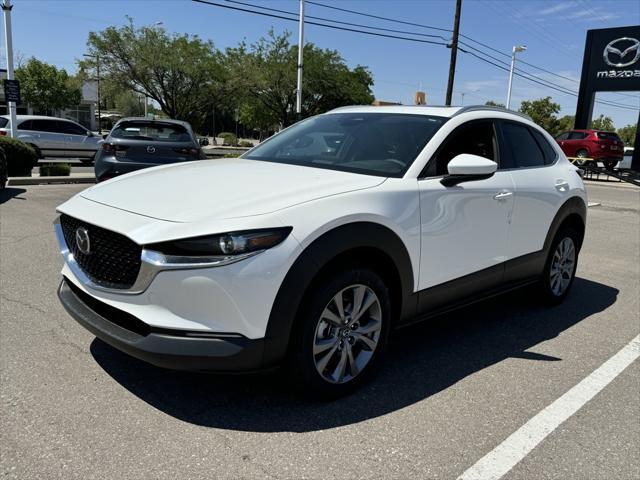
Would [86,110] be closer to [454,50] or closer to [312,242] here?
[454,50]

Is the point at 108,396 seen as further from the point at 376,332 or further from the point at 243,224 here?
the point at 376,332

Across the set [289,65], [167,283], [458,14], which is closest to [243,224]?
[167,283]

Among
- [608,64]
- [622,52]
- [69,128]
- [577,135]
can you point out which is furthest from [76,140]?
[622,52]

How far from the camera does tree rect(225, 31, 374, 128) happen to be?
129 ft

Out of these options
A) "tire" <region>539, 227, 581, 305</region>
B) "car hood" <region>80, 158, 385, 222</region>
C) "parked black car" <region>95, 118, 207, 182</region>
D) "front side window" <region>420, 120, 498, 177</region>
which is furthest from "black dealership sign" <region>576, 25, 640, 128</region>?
"car hood" <region>80, 158, 385, 222</region>

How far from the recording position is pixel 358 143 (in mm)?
3965

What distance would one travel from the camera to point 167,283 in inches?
102

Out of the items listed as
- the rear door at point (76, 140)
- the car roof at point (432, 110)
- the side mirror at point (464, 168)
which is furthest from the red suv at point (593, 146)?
the side mirror at point (464, 168)

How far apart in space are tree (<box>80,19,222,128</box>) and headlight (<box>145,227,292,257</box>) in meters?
34.6

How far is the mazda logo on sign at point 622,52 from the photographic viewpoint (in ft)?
95.4

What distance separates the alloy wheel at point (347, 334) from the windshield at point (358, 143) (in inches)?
32.4

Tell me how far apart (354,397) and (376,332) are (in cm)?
40

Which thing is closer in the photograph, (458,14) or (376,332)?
(376,332)

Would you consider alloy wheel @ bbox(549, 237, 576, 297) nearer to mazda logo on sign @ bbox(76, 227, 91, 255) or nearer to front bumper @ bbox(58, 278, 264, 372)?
front bumper @ bbox(58, 278, 264, 372)
